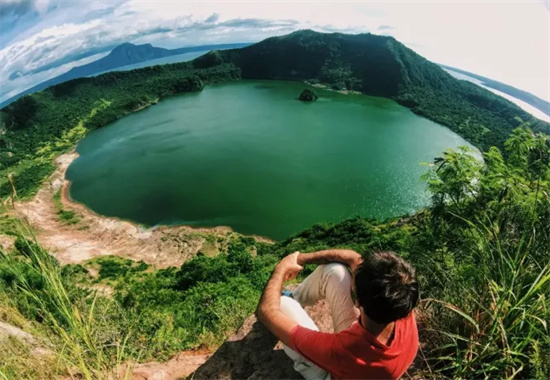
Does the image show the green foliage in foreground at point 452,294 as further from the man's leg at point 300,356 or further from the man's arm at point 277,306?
the man's arm at point 277,306

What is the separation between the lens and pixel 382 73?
9581 cm

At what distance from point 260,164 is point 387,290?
43171 mm

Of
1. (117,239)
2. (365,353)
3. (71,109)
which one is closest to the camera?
(365,353)

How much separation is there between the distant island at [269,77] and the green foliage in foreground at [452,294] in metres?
39.0

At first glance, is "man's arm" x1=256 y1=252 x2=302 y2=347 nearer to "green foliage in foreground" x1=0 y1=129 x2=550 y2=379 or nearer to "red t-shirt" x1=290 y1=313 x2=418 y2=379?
"red t-shirt" x1=290 y1=313 x2=418 y2=379

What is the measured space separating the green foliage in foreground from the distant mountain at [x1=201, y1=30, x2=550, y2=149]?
60731 millimetres

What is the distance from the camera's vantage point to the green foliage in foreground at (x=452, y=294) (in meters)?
1.85

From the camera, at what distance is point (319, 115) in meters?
70.9

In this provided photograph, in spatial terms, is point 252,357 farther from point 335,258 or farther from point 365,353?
point 365,353

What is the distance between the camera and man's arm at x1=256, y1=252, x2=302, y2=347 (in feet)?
7.49

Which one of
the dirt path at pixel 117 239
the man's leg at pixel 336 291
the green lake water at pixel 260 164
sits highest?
the man's leg at pixel 336 291

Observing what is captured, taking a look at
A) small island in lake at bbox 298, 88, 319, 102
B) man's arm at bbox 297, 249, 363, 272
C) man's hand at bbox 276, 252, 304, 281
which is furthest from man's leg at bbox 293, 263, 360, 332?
small island in lake at bbox 298, 88, 319, 102

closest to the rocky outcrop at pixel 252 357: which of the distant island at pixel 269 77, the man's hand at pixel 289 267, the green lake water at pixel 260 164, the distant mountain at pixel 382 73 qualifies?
the man's hand at pixel 289 267

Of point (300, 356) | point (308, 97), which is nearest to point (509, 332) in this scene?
point (300, 356)
